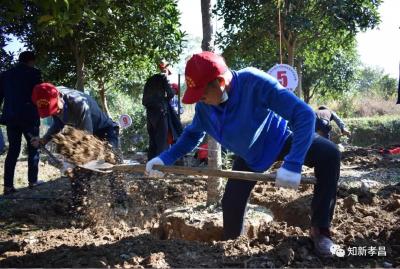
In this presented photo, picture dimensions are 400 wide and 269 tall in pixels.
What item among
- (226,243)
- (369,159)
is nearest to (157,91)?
(226,243)

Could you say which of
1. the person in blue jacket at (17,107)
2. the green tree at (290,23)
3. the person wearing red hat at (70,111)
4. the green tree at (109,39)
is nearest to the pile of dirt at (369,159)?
the green tree at (290,23)

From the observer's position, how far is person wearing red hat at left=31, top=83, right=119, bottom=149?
4000 millimetres

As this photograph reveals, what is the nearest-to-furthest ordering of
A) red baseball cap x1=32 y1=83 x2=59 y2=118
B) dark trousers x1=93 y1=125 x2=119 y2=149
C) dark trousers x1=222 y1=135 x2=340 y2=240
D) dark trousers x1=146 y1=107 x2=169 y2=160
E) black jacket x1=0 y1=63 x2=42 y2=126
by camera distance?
dark trousers x1=222 y1=135 x2=340 y2=240 → red baseball cap x1=32 y1=83 x2=59 y2=118 → dark trousers x1=93 y1=125 x2=119 y2=149 → black jacket x1=0 y1=63 x2=42 y2=126 → dark trousers x1=146 y1=107 x2=169 y2=160

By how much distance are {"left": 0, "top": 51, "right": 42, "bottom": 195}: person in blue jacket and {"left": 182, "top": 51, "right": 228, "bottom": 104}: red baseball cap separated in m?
3.73

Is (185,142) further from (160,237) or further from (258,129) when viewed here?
(160,237)

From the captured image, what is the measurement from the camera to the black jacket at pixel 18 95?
5.56m

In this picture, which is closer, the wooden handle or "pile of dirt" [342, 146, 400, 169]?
the wooden handle

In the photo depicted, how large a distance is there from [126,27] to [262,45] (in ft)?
12.9

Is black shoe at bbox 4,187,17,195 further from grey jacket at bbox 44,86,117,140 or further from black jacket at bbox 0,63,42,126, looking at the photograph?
grey jacket at bbox 44,86,117,140

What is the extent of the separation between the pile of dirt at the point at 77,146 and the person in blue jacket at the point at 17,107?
5.85ft

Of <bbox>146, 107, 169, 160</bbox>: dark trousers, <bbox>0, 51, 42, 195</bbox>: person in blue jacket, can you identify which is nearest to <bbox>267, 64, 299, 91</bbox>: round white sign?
<bbox>146, 107, 169, 160</bbox>: dark trousers

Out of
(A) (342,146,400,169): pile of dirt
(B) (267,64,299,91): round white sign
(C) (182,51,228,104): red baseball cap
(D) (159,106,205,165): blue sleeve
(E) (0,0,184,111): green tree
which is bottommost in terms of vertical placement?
(A) (342,146,400,169): pile of dirt

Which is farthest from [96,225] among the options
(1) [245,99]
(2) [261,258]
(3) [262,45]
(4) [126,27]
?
(3) [262,45]

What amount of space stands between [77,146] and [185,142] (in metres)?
1.33
